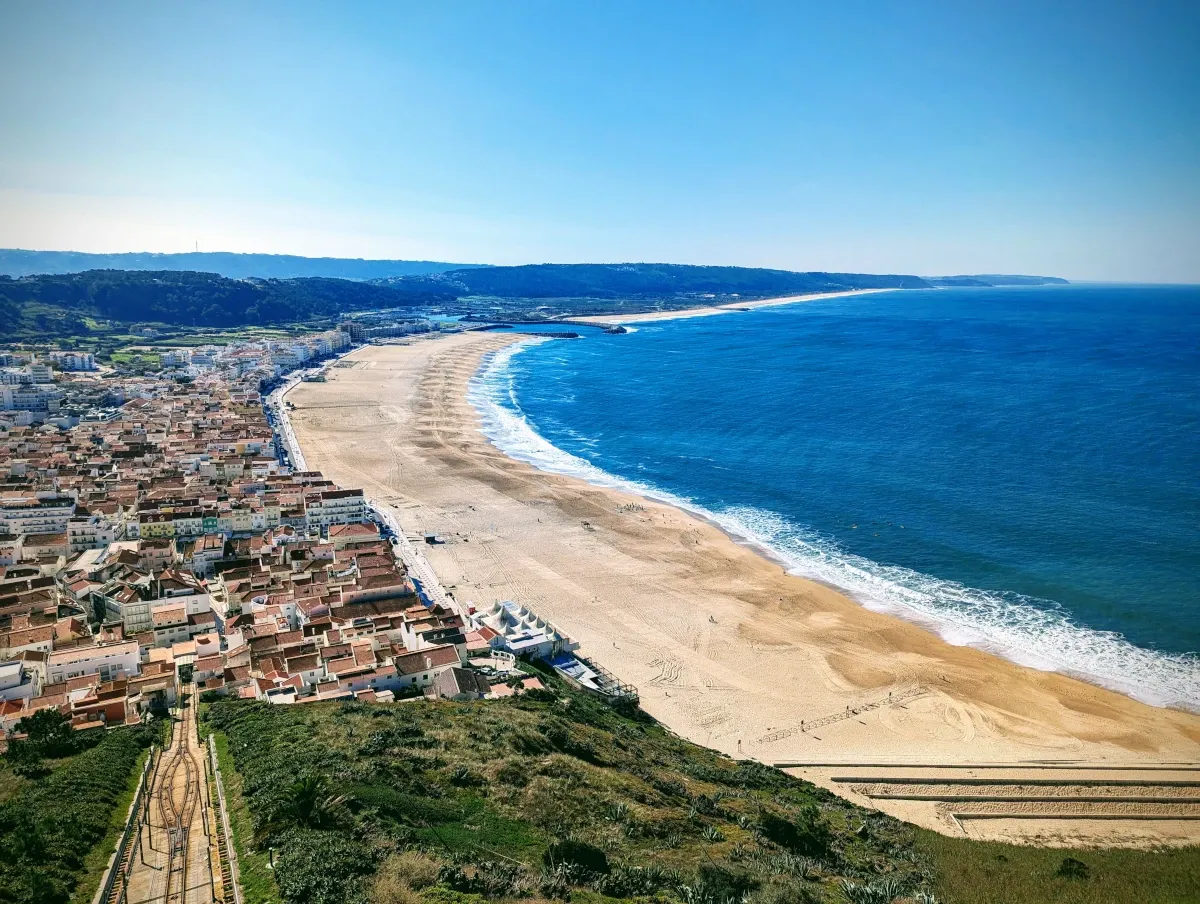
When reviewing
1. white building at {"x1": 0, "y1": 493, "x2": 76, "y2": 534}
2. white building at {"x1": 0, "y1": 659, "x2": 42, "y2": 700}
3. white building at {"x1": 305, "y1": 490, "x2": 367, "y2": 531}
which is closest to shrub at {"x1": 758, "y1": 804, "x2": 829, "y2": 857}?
white building at {"x1": 0, "y1": 659, "x2": 42, "y2": 700}

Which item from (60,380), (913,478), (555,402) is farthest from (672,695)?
(60,380)

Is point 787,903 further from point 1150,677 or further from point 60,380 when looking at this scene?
point 60,380

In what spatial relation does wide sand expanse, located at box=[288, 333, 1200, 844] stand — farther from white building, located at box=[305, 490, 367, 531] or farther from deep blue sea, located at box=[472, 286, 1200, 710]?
white building, located at box=[305, 490, 367, 531]

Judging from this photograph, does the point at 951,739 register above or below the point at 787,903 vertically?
below

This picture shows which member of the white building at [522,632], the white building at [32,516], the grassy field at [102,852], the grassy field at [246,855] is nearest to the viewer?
the grassy field at [246,855]

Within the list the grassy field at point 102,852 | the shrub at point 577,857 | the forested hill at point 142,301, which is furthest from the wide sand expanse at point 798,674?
the forested hill at point 142,301

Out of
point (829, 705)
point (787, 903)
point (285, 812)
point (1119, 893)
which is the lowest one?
point (829, 705)

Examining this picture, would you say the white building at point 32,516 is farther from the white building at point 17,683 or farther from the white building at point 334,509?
the white building at point 17,683
